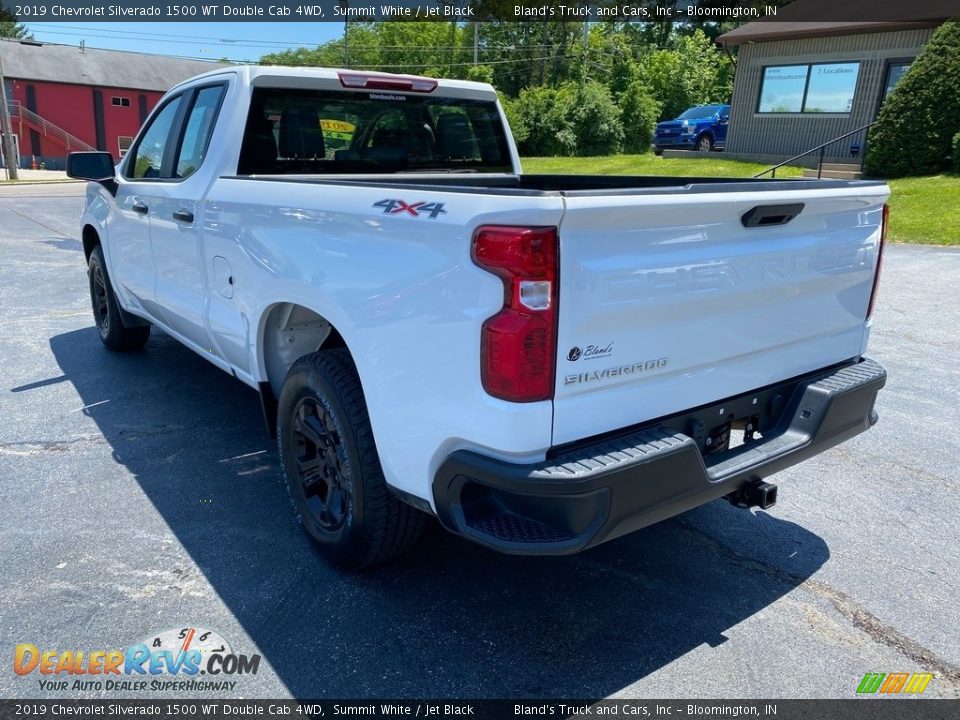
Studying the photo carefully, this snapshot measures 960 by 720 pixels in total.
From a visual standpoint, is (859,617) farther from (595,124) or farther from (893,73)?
(595,124)

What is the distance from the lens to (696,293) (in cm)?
255

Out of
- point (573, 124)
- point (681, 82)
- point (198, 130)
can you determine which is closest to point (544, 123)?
point (573, 124)

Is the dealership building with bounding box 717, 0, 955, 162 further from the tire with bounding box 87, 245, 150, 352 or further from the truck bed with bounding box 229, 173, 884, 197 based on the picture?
the tire with bounding box 87, 245, 150, 352

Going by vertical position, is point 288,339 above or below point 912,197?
below

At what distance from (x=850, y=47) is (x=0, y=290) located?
20.2m

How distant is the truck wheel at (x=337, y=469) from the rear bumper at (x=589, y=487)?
454 mm

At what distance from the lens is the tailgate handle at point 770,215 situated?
2623mm

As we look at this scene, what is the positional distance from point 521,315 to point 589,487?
1.77ft

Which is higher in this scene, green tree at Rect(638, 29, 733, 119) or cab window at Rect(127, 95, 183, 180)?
green tree at Rect(638, 29, 733, 119)

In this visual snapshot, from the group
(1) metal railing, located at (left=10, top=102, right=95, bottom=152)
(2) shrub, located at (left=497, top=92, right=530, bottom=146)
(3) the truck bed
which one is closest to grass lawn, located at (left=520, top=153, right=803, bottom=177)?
(2) shrub, located at (left=497, top=92, right=530, bottom=146)

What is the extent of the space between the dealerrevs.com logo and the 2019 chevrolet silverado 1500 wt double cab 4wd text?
1.98 feet

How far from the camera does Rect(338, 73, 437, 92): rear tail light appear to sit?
435 cm

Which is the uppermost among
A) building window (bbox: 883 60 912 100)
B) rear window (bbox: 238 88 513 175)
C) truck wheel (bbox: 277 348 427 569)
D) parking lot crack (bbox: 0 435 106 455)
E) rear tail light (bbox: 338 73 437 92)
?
building window (bbox: 883 60 912 100)

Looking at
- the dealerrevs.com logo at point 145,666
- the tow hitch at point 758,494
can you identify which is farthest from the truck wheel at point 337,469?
the tow hitch at point 758,494
